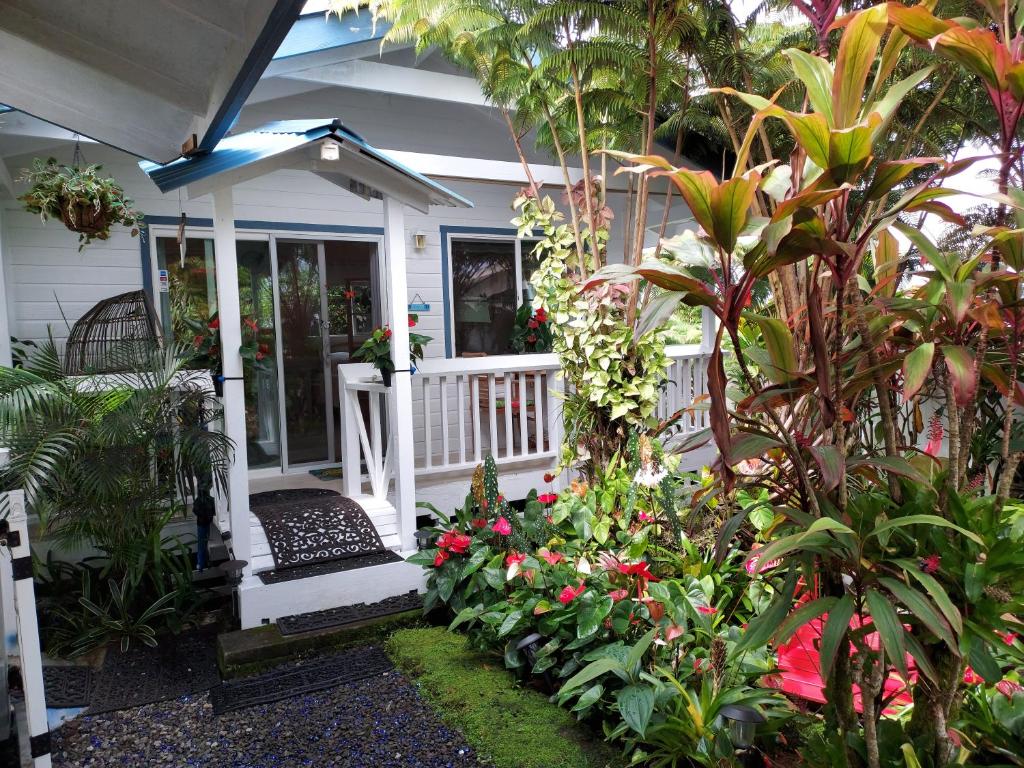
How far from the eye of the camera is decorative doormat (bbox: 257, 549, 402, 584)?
403 cm

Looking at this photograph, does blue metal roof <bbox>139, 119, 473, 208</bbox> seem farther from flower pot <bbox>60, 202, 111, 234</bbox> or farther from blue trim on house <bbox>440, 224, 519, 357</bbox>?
blue trim on house <bbox>440, 224, 519, 357</bbox>

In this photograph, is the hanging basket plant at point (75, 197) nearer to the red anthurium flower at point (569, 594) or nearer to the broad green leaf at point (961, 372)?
the red anthurium flower at point (569, 594)

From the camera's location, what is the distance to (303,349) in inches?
262

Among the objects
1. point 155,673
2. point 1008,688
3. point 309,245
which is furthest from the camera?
point 309,245

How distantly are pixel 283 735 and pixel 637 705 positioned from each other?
1545 millimetres

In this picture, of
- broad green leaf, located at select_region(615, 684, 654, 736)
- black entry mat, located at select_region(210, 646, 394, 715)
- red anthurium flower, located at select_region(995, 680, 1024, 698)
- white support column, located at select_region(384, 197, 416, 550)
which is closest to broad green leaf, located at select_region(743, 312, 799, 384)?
red anthurium flower, located at select_region(995, 680, 1024, 698)

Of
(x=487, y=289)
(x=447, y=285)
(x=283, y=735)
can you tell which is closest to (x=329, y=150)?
(x=283, y=735)

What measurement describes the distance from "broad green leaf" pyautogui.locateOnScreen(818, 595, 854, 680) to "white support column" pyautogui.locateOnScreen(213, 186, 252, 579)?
10.8 ft

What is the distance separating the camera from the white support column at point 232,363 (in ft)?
12.9

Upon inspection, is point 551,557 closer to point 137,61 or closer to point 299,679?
point 299,679

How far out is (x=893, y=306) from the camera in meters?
1.73

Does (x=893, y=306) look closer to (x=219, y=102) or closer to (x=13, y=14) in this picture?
(x=219, y=102)

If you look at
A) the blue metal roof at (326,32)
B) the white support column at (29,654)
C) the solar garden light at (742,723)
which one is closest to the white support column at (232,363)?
the blue metal roof at (326,32)

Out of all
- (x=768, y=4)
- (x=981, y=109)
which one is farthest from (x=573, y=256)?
(x=981, y=109)
